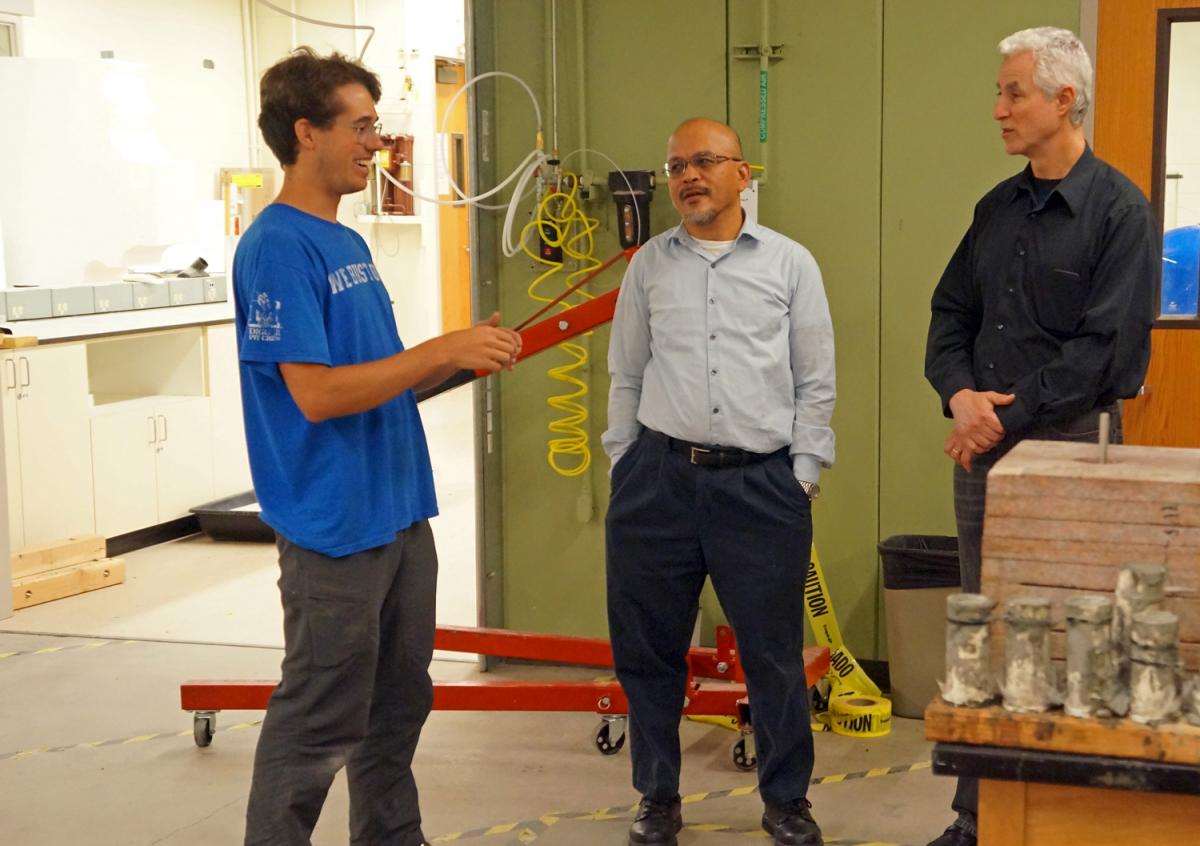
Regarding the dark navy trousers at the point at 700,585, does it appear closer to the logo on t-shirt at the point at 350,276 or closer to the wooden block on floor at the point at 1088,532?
the logo on t-shirt at the point at 350,276

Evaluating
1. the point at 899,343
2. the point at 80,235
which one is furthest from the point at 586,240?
the point at 80,235

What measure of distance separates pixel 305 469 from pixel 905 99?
2.31 meters

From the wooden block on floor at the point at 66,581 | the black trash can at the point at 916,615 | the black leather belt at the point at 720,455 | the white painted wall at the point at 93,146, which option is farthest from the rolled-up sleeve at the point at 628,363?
the white painted wall at the point at 93,146

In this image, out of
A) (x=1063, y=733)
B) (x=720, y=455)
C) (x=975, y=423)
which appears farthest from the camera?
(x=720, y=455)

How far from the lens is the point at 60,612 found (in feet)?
17.6

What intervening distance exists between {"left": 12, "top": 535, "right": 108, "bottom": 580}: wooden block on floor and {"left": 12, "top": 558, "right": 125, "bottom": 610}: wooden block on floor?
1.2 inches

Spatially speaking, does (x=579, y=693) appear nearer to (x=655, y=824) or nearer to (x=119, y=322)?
(x=655, y=824)

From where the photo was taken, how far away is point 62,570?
5.62m

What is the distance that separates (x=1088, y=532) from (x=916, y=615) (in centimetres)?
220

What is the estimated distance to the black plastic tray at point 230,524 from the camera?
648 cm

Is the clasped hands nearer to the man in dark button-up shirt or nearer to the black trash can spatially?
the man in dark button-up shirt

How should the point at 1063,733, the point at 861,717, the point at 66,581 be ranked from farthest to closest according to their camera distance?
the point at 66,581 < the point at 861,717 < the point at 1063,733

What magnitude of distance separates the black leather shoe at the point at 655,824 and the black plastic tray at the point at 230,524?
3679 mm

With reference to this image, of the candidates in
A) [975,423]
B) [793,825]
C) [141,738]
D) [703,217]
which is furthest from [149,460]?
[975,423]
